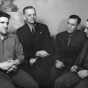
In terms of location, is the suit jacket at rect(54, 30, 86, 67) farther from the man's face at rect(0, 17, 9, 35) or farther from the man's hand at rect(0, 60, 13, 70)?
the man's face at rect(0, 17, 9, 35)

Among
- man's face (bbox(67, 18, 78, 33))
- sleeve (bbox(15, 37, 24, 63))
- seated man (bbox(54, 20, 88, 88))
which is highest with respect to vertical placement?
man's face (bbox(67, 18, 78, 33))

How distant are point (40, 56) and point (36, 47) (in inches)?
6.7

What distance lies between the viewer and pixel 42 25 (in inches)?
107

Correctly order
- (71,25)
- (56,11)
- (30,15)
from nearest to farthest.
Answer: (71,25)
(30,15)
(56,11)

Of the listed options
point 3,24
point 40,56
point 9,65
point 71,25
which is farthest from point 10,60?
point 71,25

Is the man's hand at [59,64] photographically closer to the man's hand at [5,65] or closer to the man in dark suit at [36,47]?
the man in dark suit at [36,47]

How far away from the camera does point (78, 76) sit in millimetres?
2102

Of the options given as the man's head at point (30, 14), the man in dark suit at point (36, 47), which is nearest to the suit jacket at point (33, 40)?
the man in dark suit at point (36, 47)

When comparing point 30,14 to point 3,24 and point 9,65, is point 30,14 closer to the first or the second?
point 3,24

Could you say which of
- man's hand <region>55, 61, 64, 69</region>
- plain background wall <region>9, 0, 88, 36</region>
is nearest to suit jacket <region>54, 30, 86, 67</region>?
man's hand <region>55, 61, 64, 69</region>

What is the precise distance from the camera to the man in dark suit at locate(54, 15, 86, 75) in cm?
243

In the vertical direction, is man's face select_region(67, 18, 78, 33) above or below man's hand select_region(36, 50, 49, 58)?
above

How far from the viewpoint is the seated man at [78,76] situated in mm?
1963

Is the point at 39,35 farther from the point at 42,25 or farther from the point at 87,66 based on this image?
the point at 87,66
